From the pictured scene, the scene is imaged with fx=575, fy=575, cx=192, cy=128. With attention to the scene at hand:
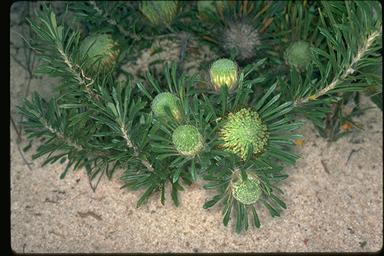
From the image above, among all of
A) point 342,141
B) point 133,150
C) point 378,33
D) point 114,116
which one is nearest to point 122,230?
point 133,150

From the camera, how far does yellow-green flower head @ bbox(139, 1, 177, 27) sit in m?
1.62

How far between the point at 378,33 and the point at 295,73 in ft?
0.68

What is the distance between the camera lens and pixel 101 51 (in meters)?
1.47

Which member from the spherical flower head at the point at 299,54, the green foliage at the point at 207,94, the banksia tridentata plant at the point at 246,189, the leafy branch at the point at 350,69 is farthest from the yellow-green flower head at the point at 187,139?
the spherical flower head at the point at 299,54

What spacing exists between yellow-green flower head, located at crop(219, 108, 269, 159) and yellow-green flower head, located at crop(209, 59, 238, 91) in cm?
9

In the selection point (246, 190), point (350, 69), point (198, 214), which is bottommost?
point (198, 214)

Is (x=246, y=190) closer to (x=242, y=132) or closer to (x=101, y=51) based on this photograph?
(x=242, y=132)

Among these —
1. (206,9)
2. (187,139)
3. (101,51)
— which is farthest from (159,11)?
(187,139)

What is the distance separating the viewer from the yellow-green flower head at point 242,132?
1.21 meters

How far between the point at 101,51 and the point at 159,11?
0.25 m

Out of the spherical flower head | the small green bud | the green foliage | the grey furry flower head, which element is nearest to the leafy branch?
the green foliage

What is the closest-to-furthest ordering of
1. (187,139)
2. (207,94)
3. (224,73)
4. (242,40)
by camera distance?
(187,139), (224,73), (207,94), (242,40)

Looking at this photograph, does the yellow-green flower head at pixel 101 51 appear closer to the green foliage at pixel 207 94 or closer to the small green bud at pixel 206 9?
the green foliage at pixel 207 94

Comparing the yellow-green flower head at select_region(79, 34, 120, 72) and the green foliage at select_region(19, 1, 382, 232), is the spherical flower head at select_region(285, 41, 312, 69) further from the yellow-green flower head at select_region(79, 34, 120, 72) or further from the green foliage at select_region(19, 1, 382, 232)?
the yellow-green flower head at select_region(79, 34, 120, 72)
